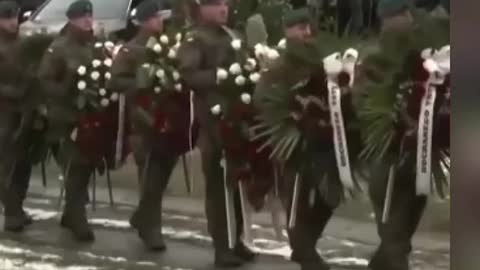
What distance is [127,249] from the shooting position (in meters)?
2.84

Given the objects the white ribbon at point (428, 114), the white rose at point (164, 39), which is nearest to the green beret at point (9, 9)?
the white rose at point (164, 39)

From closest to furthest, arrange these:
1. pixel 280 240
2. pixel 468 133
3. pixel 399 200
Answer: pixel 468 133 < pixel 399 200 < pixel 280 240

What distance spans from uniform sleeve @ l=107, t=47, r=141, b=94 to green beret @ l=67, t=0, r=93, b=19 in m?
0.14

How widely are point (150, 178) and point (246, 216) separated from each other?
274 millimetres

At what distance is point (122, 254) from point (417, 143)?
2.87 ft

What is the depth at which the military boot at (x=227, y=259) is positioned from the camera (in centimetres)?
268

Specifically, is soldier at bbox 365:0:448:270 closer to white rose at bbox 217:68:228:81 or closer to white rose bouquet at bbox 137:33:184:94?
white rose at bbox 217:68:228:81

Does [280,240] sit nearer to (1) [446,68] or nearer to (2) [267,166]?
(2) [267,166]

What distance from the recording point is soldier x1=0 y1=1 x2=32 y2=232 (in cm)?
291

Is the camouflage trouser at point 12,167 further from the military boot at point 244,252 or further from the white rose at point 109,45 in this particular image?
the military boot at point 244,252

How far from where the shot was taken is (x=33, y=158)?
2.96 metres

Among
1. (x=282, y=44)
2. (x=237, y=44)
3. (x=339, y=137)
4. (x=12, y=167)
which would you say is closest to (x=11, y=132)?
(x=12, y=167)

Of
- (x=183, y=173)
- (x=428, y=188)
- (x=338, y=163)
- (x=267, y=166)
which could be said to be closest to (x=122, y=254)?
(x=183, y=173)

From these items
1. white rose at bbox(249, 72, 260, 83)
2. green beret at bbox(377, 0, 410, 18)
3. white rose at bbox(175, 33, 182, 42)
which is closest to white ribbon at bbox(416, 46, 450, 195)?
green beret at bbox(377, 0, 410, 18)
